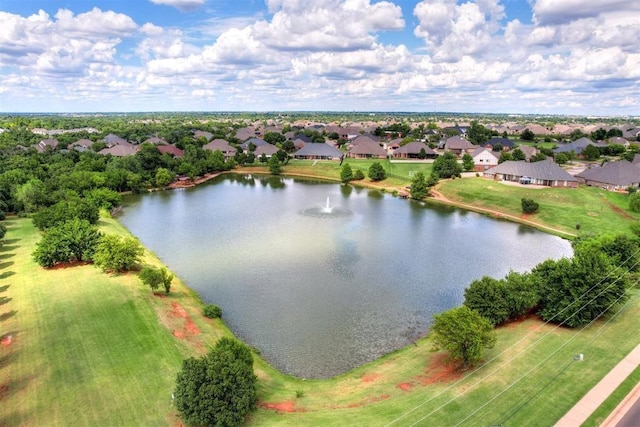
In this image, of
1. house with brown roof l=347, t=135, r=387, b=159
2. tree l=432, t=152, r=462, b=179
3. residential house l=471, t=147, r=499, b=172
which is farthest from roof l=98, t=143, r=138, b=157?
residential house l=471, t=147, r=499, b=172

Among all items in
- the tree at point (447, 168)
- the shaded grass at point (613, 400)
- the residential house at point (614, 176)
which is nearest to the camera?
the shaded grass at point (613, 400)

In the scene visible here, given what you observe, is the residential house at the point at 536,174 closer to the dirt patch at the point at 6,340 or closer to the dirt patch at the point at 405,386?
the dirt patch at the point at 405,386

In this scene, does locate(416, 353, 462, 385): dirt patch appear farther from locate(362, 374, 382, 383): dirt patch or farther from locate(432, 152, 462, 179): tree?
locate(432, 152, 462, 179): tree

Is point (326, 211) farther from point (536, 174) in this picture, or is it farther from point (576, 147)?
point (576, 147)

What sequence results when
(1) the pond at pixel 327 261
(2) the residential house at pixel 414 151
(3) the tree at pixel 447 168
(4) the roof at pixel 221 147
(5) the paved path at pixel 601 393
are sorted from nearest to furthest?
(5) the paved path at pixel 601 393
(1) the pond at pixel 327 261
(3) the tree at pixel 447 168
(2) the residential house at pixel 414 151
(4) the roof at pixel 221 147

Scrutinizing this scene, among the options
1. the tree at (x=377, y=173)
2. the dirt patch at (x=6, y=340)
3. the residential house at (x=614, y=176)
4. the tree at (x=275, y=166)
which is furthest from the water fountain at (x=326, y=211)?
the residential house at (x=614, y=176)

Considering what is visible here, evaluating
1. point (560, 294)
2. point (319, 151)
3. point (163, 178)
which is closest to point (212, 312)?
point (560, 294)

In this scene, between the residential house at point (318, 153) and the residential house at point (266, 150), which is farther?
the residential house at point (266, 150)
